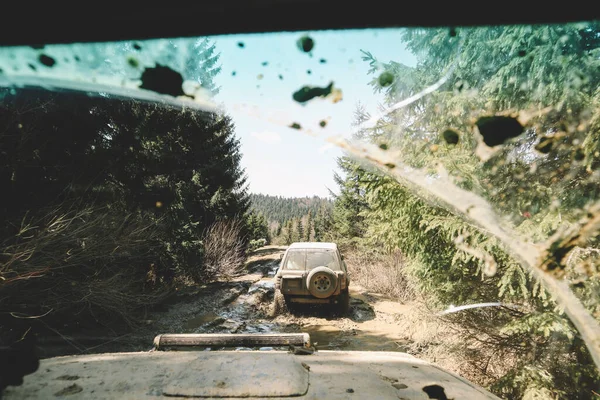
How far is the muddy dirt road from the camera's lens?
6285mm

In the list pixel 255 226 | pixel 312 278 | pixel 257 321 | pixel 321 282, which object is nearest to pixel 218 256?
pixel 257 321

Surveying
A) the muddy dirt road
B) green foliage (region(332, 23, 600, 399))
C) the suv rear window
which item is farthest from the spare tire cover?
green foliage (region(332, 23, 600, 399))

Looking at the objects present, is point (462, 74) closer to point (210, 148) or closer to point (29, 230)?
point (29, 230)

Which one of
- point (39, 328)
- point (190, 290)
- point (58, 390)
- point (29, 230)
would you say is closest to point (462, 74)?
point (58, 390)

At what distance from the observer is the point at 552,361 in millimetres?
3523

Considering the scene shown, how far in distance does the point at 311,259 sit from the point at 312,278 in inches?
45.7

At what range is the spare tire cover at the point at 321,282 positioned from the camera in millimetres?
7438

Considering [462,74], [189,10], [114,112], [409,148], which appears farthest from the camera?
[114,112]

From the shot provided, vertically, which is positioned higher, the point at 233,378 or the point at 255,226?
the point at 255,226

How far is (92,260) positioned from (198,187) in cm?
988

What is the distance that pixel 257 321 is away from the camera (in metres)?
8.15

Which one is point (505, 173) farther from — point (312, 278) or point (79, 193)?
point (79, 193)

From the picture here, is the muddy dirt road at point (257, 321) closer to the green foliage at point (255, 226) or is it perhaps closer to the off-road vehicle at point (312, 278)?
the off-road vehicle at point (312, 278)

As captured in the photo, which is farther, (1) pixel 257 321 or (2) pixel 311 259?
(2) pixel 311 259
